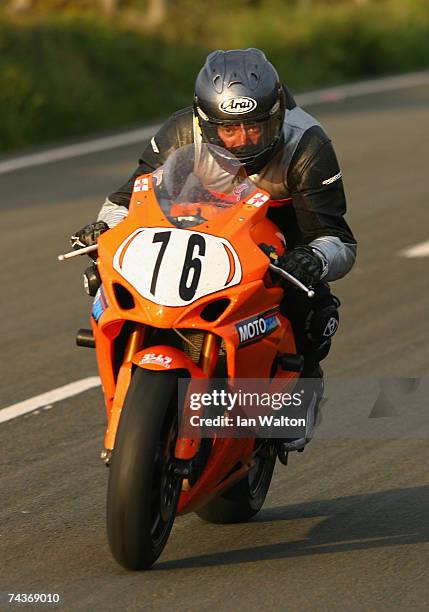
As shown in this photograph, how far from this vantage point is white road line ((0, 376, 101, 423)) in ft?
25.6

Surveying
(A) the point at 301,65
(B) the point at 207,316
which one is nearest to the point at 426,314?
(B) the point at 207,316

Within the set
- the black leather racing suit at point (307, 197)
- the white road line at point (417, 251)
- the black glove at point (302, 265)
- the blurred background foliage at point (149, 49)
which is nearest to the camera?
the black glove at point (302, 265)

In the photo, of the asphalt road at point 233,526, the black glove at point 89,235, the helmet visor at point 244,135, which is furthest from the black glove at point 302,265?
the asphalt road at point 233,526

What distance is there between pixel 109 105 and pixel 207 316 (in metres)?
13.3

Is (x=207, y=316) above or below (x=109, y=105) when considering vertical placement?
above

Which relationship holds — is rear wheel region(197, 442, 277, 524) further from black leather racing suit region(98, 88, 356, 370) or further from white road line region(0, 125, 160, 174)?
white road line region(0, 125, 160, 174)

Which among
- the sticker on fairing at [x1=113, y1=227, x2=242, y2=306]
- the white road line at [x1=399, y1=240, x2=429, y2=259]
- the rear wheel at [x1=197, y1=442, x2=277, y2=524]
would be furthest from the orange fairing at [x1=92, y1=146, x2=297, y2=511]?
the white road line at [x1=399, y1=240, x2=429, y2=259]

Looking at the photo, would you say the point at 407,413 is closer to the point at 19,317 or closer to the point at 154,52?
the point at 19,317

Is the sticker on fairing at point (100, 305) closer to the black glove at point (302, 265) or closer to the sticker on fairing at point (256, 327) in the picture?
the sticker on fairing at point (256, 327)

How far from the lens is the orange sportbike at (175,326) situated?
16.8 ft

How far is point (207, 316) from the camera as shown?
207 inches

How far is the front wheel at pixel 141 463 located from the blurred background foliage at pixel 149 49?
38.1ft

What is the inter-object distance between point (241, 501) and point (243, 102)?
154cm

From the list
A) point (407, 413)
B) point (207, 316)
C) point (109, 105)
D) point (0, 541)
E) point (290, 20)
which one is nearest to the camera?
point (207, 316)
